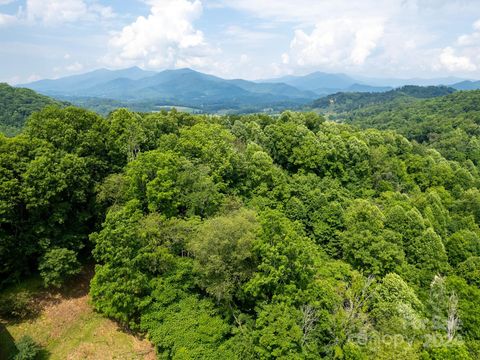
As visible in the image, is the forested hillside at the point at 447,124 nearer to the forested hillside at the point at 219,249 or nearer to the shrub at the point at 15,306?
the forested hillside at the point at 219,249

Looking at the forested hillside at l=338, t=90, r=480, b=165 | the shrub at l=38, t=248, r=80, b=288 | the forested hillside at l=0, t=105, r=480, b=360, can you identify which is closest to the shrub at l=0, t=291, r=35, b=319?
the shrub at l=38, t=248, r=80, b=288

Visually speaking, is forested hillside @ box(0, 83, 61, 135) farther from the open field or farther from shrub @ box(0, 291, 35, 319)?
the open field

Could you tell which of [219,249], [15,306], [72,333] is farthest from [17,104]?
[219,249]

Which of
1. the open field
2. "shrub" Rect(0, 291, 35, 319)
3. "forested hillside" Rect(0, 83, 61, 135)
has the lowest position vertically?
the open field

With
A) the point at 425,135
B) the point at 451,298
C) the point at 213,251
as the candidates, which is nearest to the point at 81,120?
the point at 213,251

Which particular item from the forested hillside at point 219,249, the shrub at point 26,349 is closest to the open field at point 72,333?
the shrub at point 26,349

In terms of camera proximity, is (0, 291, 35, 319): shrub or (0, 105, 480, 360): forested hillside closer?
(0, 105, 480, 360): forested hillside
